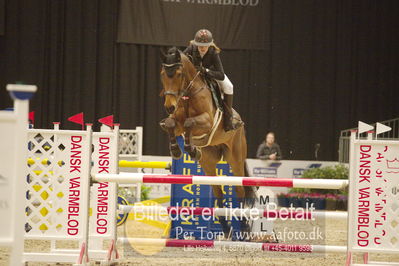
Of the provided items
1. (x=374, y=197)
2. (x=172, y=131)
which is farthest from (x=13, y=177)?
(x=374, y=197)

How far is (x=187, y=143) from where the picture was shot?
16.2ft

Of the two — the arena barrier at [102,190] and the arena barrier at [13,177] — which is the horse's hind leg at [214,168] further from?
the arena barrier at [13,177]

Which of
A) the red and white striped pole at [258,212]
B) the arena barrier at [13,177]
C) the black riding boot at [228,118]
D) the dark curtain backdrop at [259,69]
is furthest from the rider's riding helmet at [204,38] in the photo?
the dark curtain backdrop at [259,69]

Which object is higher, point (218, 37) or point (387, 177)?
point (218, 37)

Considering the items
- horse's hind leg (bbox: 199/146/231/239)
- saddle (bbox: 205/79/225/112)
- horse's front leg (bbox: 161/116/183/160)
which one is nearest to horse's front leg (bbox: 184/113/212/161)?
horse's front leg (bbox: 161/116/183/160)

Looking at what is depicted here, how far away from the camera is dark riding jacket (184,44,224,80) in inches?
201

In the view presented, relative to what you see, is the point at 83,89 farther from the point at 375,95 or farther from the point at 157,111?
the point at 375,95

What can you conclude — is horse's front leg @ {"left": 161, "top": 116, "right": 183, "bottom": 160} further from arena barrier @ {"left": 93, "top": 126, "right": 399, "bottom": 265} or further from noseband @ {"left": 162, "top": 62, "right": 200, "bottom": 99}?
arena barrier @ {"left": 93, "top": 126, "right": 399, "bottom": 265}

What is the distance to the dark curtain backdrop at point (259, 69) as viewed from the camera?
1232 cm

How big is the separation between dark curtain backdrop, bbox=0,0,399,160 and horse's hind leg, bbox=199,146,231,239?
23.0 feet

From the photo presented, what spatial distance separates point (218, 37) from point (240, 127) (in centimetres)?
686

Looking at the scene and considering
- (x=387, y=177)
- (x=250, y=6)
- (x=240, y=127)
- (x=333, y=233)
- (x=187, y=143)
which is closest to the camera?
(x=387, y=177)

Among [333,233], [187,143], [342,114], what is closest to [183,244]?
[187,143]

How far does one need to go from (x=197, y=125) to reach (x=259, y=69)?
8.15 metres
